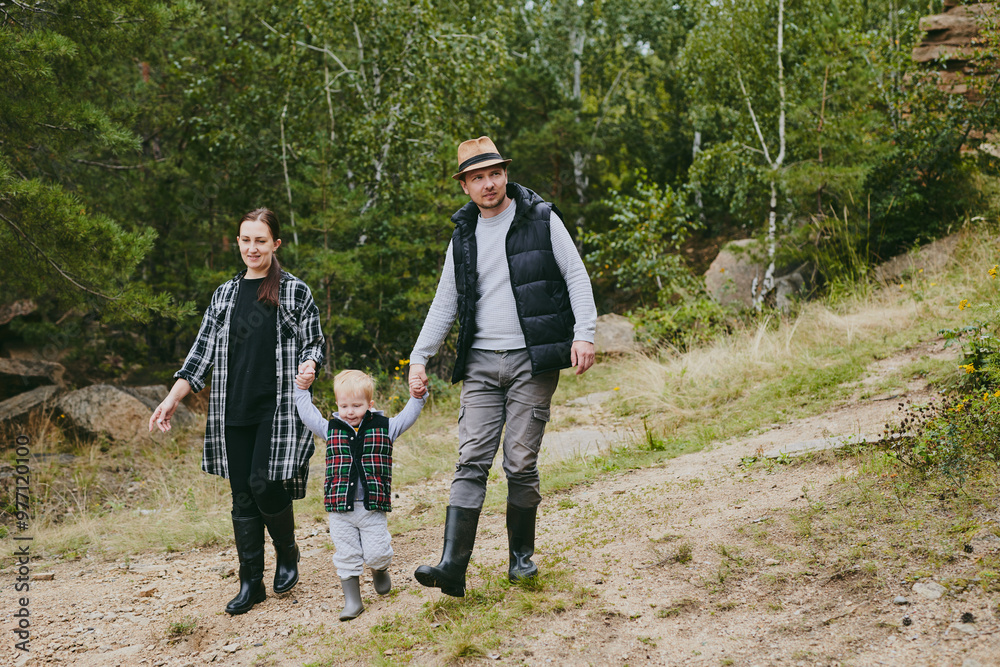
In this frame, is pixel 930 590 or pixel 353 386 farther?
pixel 353 386

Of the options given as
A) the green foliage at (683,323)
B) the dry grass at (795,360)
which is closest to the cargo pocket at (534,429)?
the dry grass at (795,360)

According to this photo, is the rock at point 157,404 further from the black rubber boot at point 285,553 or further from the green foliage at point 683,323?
the green foliage at point 683,323

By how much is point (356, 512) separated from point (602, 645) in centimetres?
120

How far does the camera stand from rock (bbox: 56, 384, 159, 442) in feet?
27.0

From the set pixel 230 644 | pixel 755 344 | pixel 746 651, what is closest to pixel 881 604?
pixel 746 651

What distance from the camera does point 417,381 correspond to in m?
3.19

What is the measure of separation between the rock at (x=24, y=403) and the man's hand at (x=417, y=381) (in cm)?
711

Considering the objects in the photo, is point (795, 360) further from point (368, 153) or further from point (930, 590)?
point (368, 153)

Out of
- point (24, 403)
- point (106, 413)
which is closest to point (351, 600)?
point (106, 413)

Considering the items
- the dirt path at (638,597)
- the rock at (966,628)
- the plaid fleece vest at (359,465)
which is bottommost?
the dirt path at (638,597)

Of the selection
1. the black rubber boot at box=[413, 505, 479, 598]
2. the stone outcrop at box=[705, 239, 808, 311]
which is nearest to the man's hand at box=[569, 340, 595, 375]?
the black rubber boot at box=[413, 505, 479, 598]

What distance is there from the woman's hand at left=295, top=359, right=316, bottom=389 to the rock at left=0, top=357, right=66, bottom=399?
329 inches

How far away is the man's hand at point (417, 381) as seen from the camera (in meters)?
3.19

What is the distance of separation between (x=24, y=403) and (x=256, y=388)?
6757 mm
